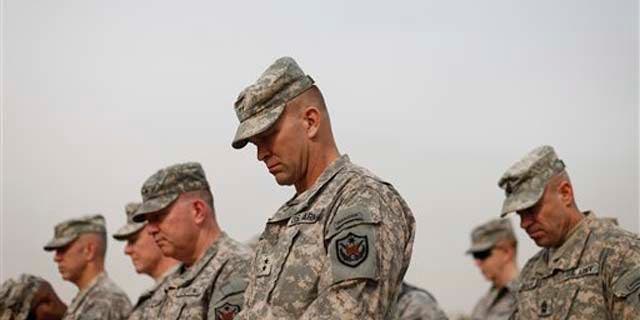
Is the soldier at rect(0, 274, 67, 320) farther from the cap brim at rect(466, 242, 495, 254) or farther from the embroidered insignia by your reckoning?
the embroidered insignia

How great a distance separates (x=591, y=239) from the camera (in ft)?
21.7

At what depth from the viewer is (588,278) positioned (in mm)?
6391

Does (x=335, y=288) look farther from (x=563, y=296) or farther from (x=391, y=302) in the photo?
(x=563, y=296)

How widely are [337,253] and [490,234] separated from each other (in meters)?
8.08

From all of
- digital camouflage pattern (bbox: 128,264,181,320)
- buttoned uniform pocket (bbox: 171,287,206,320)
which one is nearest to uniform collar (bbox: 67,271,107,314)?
digital camouflage pattern (bbox: 128,264,181,320)

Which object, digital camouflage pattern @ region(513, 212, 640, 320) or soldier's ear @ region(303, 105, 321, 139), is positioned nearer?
soldier's ear @ region(303, 105, 321, 139)

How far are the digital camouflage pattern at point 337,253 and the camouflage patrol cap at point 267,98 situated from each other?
1.11 feet

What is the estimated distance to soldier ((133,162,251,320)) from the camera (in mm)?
6277

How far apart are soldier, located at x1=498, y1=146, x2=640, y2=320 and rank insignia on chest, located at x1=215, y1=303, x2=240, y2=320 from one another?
1.97 m

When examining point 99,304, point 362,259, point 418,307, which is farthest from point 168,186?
point 418,307

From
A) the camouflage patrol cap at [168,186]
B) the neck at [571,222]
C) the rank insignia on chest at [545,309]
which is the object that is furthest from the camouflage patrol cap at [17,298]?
the neck at [571,222]

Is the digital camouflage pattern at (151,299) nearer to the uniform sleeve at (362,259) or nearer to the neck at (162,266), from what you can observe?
the neck at (162,266)

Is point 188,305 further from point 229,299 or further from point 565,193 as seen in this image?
point 565,193

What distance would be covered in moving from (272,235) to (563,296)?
256 centimetres
